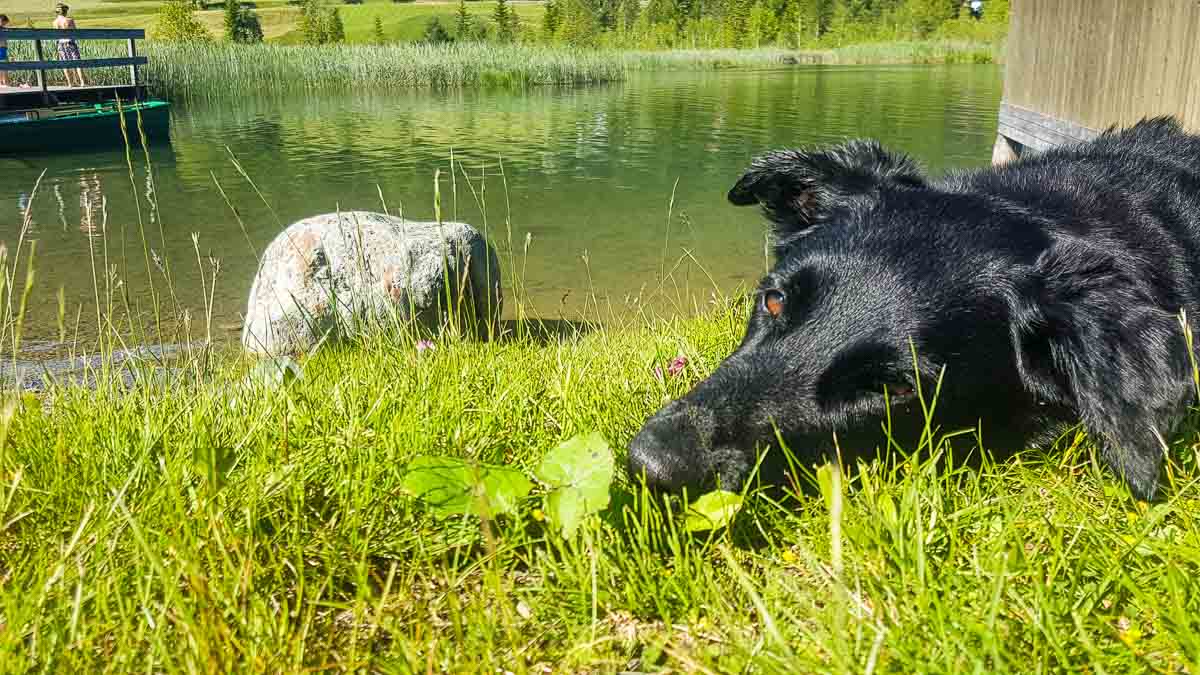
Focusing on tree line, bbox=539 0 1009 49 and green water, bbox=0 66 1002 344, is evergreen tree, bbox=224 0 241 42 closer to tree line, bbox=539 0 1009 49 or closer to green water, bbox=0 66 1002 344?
tree line, bbox=539 0 1009 49

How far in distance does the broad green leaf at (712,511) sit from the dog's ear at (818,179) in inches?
57.9

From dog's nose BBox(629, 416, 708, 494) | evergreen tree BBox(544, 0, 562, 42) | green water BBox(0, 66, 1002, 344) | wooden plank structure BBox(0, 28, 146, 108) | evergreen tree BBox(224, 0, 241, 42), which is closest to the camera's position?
dog's nose BBox(629, 416, 708, 494)

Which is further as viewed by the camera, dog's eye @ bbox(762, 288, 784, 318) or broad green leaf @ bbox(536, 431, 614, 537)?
dog's eye @ bbox(762, 288, 784, 318)

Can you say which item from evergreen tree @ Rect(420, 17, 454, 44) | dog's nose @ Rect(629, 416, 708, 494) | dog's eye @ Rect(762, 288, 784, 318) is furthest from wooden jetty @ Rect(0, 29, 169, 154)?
evergreen tree @ Rect(420, 17, 454, 44)

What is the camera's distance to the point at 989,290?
8.07 ft

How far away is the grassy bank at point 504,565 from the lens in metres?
1.49

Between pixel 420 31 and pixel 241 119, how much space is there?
303ft

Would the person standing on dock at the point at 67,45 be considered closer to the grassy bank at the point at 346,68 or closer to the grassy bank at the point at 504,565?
the grassy bank at the point at 346,68

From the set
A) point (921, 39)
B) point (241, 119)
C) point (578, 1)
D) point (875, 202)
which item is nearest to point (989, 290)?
point (875, 202)

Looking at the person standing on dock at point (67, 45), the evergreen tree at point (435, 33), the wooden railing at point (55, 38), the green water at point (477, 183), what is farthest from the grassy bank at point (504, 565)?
the evergreen tree at point (435, 33)

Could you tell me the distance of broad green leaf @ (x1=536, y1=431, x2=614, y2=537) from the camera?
1845mm

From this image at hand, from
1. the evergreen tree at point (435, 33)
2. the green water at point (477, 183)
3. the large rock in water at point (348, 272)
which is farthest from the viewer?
the evergreen tree at point (435, 33)

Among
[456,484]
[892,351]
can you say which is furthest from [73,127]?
[892,351]

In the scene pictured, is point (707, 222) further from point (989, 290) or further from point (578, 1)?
point (578, 1)
